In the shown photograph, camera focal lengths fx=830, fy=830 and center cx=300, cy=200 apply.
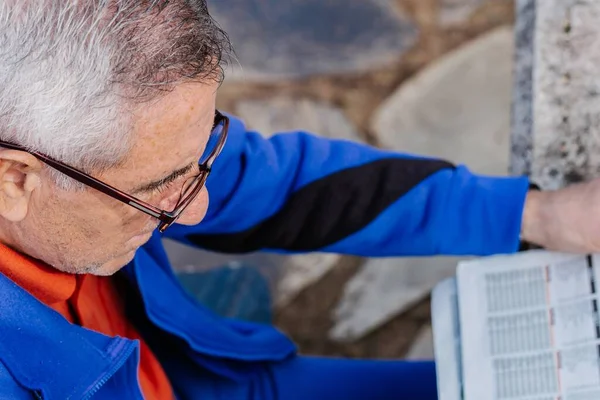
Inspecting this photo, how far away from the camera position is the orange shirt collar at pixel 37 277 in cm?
106

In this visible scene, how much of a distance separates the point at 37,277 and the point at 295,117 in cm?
120

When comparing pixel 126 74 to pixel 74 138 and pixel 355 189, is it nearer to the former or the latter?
pixel 74 138

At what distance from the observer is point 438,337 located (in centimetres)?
122

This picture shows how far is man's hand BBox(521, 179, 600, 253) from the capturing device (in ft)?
3.87

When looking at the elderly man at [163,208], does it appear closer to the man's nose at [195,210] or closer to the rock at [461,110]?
the man's nose at [195,210]

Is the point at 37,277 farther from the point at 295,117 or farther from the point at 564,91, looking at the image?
Answer: the point at 295,117

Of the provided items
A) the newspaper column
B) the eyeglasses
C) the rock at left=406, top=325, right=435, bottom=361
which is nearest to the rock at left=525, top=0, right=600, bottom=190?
the newspaper column

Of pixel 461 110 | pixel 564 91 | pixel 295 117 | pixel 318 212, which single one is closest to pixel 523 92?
pixel 564 91

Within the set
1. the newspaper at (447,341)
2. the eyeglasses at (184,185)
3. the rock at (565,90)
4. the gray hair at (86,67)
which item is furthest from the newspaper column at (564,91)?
the gray hair at (86,67)

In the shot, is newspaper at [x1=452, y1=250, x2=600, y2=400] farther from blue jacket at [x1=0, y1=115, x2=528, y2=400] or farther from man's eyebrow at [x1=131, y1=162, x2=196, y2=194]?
man's eyebrow at [x1=131, y1=162, x2=196, y2=194]

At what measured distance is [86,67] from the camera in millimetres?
889

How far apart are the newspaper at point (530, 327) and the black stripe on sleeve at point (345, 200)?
17 centimetres

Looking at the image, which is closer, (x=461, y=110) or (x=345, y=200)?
(x=345, y=200)

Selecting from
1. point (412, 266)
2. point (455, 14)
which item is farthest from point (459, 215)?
point (455, 14)
